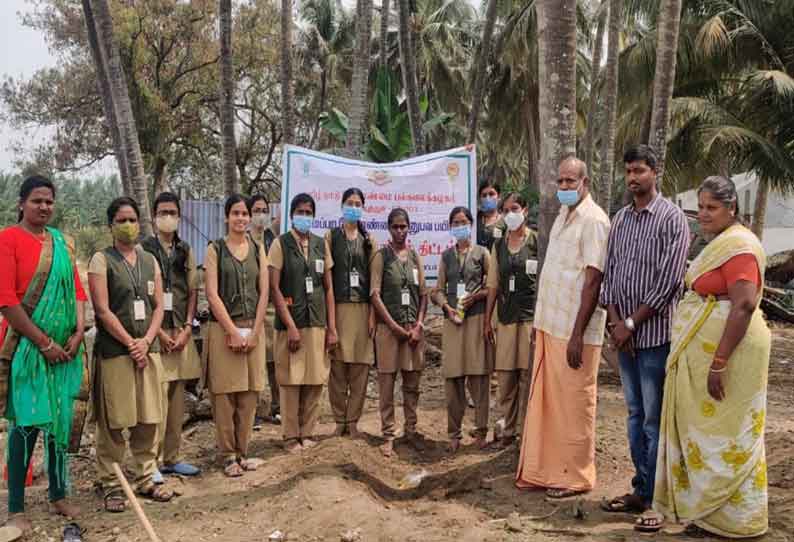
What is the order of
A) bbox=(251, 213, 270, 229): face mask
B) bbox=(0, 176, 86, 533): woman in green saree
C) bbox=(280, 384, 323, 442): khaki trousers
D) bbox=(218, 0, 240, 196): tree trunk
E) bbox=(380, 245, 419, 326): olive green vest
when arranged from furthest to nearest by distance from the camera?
1. bbox=(218, 0, 240, 196): tree trunk
2. bbox=(251, 213, 270, 229): face mask
3. bbox=(380, 245, 419, 326): olive green vest
4. bbox=(280, 384, 323, 442): khaki trousers
5. bbox=(0, 176, 86, 533): woman in green saree

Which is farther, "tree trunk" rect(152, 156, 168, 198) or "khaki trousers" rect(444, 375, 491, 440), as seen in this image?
"tree trunk" rect(152, 156, 168, 198)

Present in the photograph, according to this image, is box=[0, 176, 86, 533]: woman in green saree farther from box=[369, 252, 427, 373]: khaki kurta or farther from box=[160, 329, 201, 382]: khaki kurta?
box=[369, 252, 427, 373]: khaki kurta

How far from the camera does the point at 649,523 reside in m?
3.86

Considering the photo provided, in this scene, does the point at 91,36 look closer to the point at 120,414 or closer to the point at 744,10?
the point at 120,414

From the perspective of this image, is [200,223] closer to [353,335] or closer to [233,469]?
[353,335]

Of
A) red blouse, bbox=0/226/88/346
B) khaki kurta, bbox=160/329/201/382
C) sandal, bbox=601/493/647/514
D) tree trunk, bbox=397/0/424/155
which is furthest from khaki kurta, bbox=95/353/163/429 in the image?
tree trunk, bbox=397/0/424/155

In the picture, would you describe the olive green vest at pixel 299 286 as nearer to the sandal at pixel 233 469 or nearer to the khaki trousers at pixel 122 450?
the sandal at pixel 233 469

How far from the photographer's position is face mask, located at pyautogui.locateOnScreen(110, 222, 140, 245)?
4.58 m

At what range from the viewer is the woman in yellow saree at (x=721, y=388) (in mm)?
3680

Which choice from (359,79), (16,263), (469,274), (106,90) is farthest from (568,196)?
(106,90)

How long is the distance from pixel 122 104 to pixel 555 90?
5233mm

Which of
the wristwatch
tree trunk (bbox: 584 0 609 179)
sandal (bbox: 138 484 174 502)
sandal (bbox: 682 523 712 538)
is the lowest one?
sandal (bbox: 138 484 174 502)

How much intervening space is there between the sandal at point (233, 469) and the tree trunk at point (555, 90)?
2.73 m

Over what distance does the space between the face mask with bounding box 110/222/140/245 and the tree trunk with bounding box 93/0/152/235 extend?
9.61 ft
